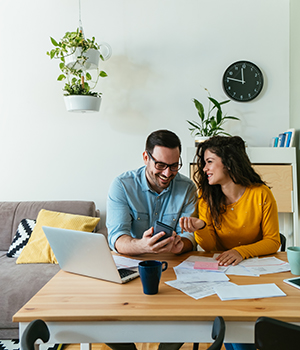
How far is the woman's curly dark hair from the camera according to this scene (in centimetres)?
176

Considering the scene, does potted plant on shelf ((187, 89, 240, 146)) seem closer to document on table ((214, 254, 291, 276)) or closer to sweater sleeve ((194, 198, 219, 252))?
sweater sleeve ((194, 198, 219, 252))

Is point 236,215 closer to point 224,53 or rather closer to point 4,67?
point 224,53

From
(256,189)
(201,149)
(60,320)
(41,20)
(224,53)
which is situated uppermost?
(41,20)

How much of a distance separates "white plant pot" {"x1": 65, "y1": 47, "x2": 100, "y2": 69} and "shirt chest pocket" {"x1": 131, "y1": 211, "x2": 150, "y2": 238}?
1.57m

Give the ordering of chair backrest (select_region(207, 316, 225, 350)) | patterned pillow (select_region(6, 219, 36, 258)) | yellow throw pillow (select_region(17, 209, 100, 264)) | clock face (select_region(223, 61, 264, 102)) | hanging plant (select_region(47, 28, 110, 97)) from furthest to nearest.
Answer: clock face (select_region(223, 61, 264, 102)), hanging plant (select_region(47, 28, 110, 97)), patterned pillow (select_region(6, 219, 36, 258)), yellow throw pillow (select_region(17, 209, 100, 264)), chair backrest (select_region(207, 316, 225, 350))

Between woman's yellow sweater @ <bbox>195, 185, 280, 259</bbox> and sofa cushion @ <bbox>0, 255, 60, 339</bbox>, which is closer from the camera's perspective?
woman's yellow sweater @ <bbox>195, 185, 280, 259</bbox>

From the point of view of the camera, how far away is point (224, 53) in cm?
313

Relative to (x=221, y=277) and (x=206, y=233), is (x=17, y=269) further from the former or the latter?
(x=221, y=277)

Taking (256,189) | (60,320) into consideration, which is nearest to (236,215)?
(256,189)

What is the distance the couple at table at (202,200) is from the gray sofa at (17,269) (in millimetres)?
834

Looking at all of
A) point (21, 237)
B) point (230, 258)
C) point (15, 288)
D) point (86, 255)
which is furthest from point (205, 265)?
point (21, 237)

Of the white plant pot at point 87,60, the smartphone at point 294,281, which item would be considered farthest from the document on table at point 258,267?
the white plant pot at point 87,60

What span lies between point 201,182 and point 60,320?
1120mm

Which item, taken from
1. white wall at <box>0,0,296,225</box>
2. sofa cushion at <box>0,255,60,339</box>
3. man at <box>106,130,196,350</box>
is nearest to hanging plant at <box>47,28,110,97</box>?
white wall at <box>0,0,296,225</box>
